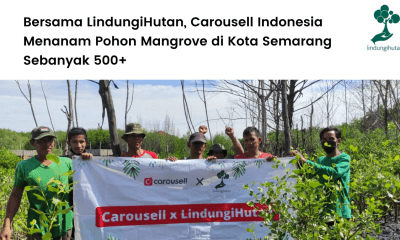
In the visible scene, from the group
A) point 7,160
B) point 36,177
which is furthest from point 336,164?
point 7,160

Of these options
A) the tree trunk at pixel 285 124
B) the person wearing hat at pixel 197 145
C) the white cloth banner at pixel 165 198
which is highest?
the tree trunk at pixel 285 124

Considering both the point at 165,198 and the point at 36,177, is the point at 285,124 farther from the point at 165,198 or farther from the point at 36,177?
the point at 36,177

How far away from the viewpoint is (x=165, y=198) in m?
3.99

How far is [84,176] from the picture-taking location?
390 centimetres

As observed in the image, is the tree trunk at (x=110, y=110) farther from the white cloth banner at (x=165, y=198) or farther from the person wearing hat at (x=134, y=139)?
the white cloth banner at (x=165, y=198)

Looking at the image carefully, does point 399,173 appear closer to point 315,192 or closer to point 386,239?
point 386,239

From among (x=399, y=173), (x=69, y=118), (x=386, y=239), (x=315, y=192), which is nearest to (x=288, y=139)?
(x=386, y=239)

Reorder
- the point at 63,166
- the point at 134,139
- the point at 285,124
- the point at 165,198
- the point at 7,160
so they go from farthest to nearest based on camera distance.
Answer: the point at 7,160 → the point at 285,124 → the point at 134,139 → the point at 165,198 → the point at 63,166

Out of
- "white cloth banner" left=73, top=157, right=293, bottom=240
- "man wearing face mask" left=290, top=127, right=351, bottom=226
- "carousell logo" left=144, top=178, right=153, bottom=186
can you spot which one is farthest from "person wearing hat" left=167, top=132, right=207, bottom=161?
"man wearing face mask" left=290, top=127, right=351, bottom=226

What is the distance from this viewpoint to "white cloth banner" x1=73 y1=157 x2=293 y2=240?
3.85 m

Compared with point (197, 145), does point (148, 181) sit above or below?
below

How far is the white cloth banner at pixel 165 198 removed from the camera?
385 centimetres

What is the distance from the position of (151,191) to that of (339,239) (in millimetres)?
2189

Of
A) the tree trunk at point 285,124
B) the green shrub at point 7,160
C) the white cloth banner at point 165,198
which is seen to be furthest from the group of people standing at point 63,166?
the green shrub at point 7,160
